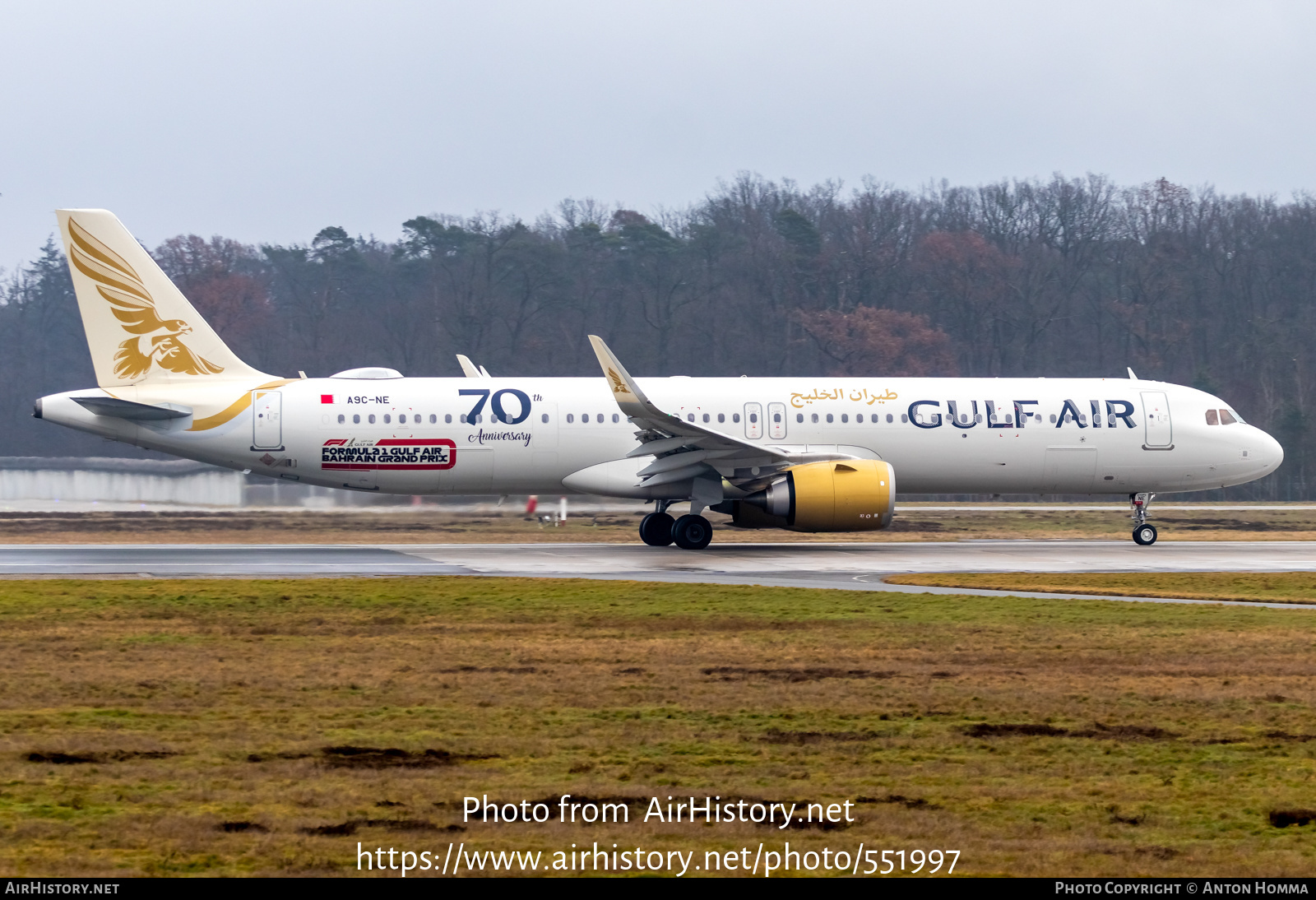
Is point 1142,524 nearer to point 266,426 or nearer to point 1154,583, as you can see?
point 1154,583

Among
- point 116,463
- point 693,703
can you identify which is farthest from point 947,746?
point 116,463

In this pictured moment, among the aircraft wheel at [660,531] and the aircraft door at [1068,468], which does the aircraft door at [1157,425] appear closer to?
the aircraft door at [1068,468]

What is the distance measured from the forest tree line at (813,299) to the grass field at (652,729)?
1819 inches

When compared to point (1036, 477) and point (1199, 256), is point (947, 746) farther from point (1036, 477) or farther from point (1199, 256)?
point (1199, 256)

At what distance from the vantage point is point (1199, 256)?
72438 millimetres

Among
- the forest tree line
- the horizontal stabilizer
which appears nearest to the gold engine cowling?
the horizontal stabilizer

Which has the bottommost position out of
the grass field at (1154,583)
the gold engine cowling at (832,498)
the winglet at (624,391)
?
the grass field at (1154,583)

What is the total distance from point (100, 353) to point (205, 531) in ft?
18.9

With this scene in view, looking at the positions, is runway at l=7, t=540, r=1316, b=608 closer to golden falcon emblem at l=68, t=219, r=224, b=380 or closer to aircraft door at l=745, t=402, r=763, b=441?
aircraft door at l=745, t=402, r=763, b=441

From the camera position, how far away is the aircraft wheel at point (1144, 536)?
29016 mm

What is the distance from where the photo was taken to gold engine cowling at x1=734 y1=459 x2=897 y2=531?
24672 millimetres

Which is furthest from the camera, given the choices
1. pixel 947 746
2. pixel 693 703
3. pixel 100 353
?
pixel 100 353

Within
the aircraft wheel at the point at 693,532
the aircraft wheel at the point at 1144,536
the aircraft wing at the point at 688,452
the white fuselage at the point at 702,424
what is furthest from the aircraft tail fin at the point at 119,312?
the aircraft wheel at the point at 1144,536

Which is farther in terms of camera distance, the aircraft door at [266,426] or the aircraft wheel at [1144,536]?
the aircraft wheel at [1144,536]
